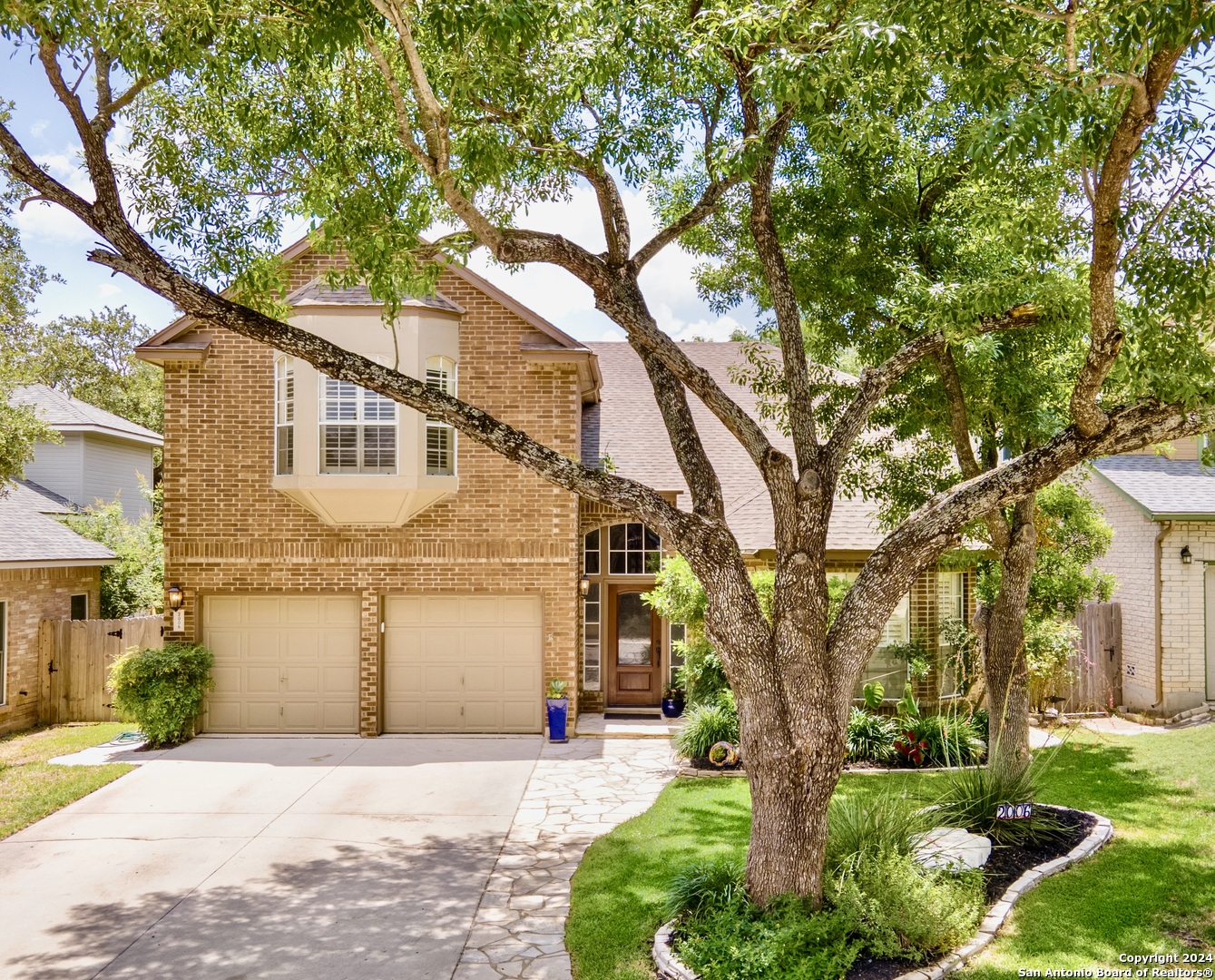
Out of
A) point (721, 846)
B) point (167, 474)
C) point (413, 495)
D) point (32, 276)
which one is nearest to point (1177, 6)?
point (721, 846)

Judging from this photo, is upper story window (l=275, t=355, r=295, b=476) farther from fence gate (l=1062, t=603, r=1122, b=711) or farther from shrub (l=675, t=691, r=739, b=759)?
fence gate (l=1062, t=603, r=1122, b=711)

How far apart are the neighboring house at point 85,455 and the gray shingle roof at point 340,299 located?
10.4 m

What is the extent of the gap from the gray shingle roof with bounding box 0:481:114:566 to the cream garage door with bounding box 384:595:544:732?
5.92 metres

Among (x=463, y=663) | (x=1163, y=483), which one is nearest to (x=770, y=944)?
(x=463, y=663)

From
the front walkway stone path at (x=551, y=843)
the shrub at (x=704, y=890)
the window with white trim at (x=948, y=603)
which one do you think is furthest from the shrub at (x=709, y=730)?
the shrub at (x=704, y=890)

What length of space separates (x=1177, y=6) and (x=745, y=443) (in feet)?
12.2

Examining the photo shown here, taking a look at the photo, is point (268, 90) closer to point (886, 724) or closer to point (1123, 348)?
point (1123, 348)

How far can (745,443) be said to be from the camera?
710 cm

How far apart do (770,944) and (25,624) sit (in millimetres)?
14057

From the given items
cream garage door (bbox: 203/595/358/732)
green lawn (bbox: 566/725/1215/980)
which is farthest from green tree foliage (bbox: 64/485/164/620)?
green lawn (bbox: 566/725/1215/980)

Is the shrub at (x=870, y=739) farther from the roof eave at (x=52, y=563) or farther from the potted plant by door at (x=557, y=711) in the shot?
the roof eave at (x=52, y=563)

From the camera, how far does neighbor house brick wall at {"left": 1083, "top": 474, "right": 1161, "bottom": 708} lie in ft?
48.3

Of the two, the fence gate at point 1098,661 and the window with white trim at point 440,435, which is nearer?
the window with white trim at point 440,435

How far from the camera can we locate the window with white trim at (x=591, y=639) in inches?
607
